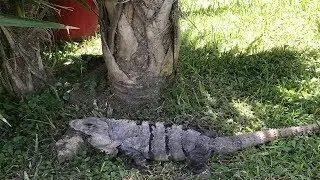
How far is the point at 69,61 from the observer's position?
12.7ft

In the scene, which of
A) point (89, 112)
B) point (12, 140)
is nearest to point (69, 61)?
point (89, 112)

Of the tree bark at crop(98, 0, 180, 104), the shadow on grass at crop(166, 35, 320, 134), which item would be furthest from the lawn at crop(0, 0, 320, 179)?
the tree bark at crop(98, 0, 180, 104)

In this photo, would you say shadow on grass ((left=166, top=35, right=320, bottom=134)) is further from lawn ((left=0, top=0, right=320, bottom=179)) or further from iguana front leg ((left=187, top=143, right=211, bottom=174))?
iguana front leg ((left=187, top=143, right=211, bottom=174))

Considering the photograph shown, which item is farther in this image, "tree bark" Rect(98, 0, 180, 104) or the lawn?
"tree bark" Rect(98, 0, 180, 104)

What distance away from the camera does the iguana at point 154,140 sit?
297 cm

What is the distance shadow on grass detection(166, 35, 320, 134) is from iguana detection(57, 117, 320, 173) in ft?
0.59

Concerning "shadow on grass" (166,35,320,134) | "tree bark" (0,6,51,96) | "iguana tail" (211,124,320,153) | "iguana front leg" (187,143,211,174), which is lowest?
"iguana front leg" (187,143,211,174)

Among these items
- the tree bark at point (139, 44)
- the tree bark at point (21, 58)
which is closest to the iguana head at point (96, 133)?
the tree bark at point (139, 44)

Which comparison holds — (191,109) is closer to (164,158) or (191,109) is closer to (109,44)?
(164,158)

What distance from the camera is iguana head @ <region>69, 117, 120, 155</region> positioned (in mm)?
2967

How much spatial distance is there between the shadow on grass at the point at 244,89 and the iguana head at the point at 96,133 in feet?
1.69

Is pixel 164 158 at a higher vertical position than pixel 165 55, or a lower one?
lower

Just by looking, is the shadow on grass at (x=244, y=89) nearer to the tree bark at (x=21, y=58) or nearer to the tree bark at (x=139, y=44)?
the tree bark at (x=139, y=44)

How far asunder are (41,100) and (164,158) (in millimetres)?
978
